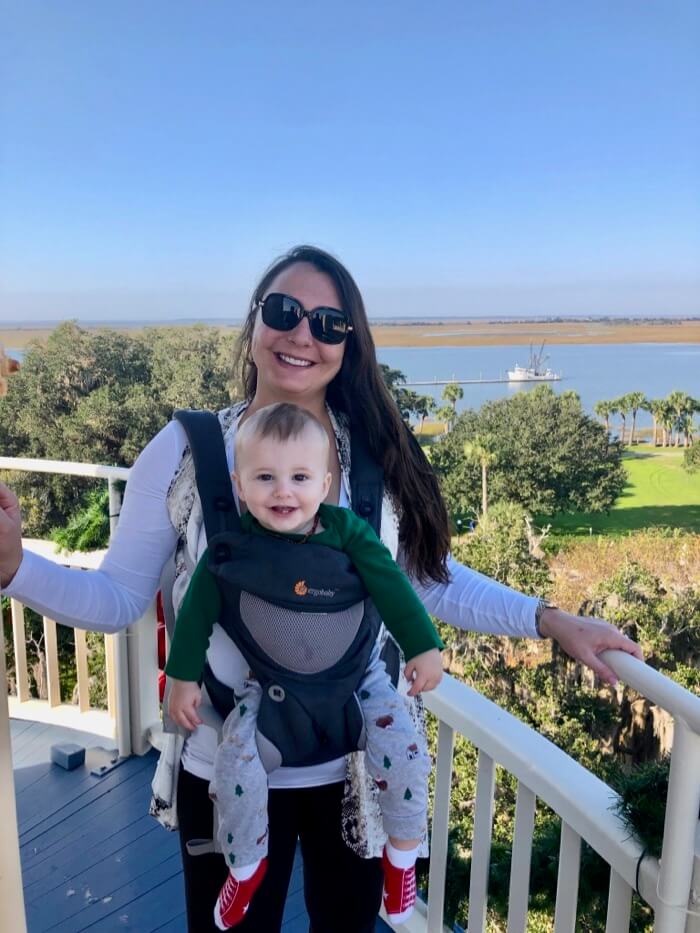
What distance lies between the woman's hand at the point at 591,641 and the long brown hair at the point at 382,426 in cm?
17

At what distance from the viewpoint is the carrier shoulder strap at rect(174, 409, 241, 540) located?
849mm

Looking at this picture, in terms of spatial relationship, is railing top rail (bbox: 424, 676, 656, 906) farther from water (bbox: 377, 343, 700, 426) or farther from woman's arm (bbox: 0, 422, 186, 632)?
water (bbox: 377, 343, 700, 426)

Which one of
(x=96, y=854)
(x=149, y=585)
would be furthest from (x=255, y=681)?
(x=96, y=854)

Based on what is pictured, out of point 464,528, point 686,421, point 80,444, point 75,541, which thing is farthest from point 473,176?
point 75,541

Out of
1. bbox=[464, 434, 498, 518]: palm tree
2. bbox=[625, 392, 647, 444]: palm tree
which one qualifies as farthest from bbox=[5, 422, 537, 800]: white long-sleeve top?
bbox=[625, 392, 647, 444]: palm tree

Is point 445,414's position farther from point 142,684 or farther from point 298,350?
point 298,350

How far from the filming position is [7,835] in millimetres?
548

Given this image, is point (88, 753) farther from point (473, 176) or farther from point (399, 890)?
point (473, 176)

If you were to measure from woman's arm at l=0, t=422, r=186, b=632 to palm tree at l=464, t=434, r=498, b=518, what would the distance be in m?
24.1

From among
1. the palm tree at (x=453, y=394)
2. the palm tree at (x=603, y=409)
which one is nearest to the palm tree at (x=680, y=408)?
the palm tree at (x=603, y=409)

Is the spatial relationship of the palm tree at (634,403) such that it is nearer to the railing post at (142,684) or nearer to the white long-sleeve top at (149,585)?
the railing post at (142,684)

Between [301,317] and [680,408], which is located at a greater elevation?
[301,317]

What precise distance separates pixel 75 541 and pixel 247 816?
5.59 ft

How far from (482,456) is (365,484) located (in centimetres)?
2490
